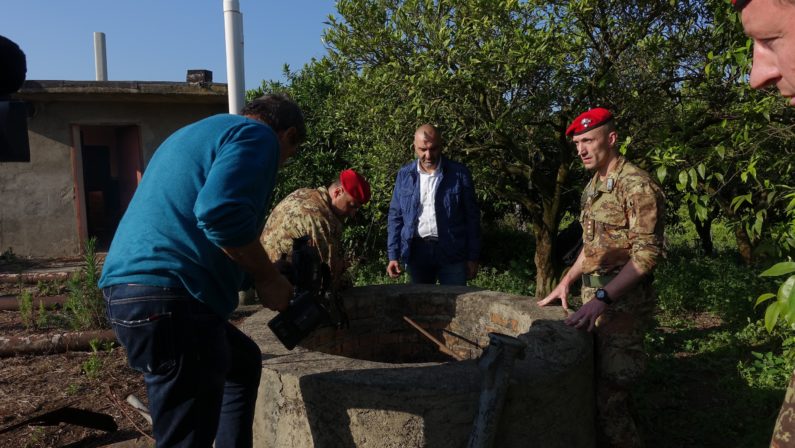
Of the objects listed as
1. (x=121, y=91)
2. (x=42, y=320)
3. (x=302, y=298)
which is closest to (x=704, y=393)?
(x=302, y=298)

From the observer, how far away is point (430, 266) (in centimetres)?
461

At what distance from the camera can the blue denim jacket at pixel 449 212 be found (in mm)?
4445

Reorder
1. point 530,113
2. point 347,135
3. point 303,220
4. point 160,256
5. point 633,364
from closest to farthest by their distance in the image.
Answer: point 160,256 → point 633,364 → point 303,220 → point 530,113 → point 347,135

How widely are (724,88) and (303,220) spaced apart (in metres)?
3.69

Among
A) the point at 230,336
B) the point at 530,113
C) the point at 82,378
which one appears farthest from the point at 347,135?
the point at 230,336

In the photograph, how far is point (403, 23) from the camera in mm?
5355

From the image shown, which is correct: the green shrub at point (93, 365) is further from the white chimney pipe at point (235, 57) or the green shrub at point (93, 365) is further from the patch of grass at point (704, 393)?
the patch of grass at point (704, 393)

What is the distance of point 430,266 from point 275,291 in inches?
95.4

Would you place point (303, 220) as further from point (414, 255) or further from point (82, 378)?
point (82, 378)

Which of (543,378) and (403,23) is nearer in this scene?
(543,378)

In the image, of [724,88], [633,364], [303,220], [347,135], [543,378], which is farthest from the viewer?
[347,135]

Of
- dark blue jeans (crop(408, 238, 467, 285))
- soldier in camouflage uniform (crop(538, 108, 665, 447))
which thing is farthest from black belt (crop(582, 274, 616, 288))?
dark blue jeans (crop(408, 238, 467, 285))

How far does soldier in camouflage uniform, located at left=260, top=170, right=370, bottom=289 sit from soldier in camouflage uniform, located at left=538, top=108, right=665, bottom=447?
1.37 m

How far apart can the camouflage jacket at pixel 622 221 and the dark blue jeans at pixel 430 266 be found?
4.77ft
